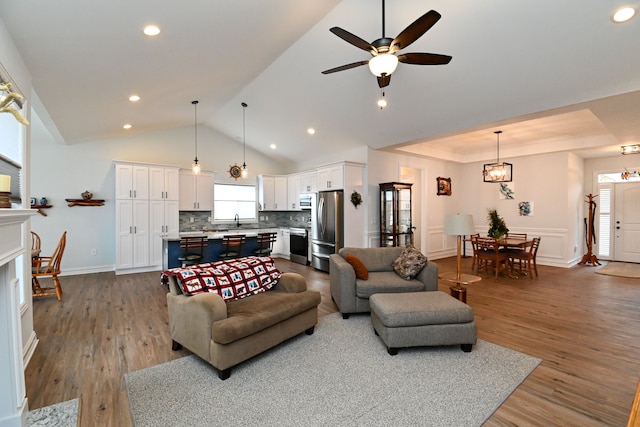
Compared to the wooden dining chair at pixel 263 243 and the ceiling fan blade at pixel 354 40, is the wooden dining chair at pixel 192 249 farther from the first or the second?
the ceiling fan blade at pixel 354 40

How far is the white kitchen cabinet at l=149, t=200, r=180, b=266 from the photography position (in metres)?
6.75

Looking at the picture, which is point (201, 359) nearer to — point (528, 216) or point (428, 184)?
point (428, 184)

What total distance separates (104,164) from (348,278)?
6.20 meters

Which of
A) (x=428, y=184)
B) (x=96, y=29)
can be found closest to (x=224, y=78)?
(x=96, y=29)

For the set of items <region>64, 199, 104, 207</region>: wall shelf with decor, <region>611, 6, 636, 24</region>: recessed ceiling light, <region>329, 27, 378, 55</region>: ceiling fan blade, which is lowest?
<region>64, 199, 104, 207</region>: wall shelf with decor

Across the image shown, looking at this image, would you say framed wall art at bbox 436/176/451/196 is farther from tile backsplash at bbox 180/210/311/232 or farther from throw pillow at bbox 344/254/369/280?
throw pillow at bbox 344/254/369/280

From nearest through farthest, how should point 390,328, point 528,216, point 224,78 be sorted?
1. point 390,328
2. point 224,78
3. point 528,216

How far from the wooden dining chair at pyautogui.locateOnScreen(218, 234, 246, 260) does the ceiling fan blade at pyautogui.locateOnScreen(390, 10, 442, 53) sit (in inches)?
171

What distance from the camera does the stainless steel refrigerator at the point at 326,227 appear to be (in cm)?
640

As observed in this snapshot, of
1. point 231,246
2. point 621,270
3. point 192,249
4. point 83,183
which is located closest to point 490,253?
point 621,270

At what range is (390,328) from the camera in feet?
9.47

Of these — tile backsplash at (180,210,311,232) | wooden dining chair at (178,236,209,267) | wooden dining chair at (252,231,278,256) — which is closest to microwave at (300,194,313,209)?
tile backsplash at (180,210,311,232)

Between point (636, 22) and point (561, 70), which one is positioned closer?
point (636, 22)

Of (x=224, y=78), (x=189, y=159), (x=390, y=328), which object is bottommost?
(x=390, y=328)
